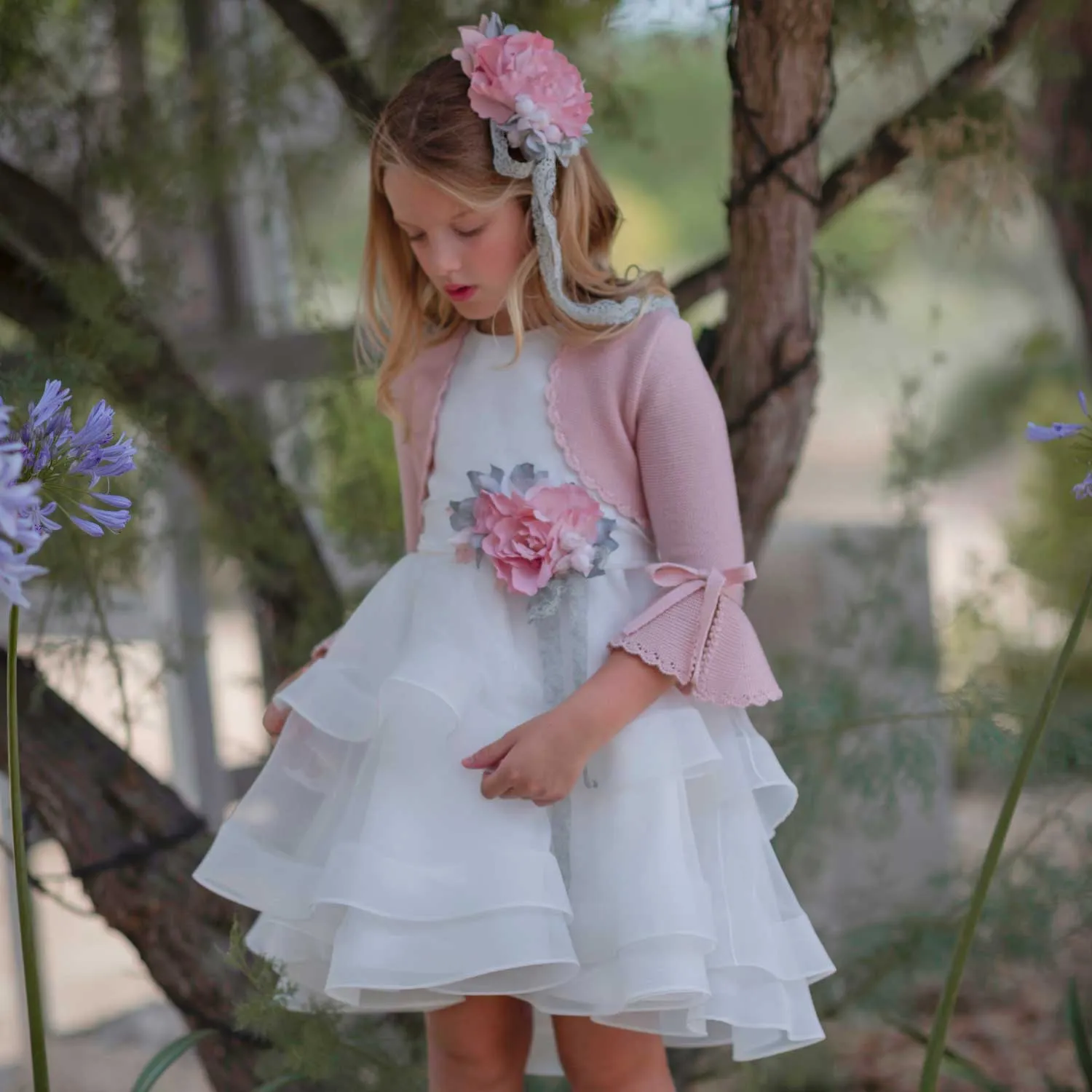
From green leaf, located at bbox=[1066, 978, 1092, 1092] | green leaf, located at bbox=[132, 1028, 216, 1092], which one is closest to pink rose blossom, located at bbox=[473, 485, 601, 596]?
green leaf, located at bbox=[132, 1028, 216, 1092]

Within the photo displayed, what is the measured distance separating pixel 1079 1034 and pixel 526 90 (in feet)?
3.05

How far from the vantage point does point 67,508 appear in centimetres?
87

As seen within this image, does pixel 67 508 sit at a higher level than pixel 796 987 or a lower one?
higher

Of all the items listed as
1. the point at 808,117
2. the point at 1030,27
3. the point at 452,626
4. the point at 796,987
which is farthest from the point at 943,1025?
the point at 1030,27

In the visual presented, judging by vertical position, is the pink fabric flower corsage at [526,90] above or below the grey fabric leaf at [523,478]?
above

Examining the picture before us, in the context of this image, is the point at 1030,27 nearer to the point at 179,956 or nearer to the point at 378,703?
the point at 378,703

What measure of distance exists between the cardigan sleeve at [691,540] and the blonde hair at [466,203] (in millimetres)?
63

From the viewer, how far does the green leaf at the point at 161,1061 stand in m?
1.01

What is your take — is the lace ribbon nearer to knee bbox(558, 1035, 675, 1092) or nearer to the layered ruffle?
the layered ruffle

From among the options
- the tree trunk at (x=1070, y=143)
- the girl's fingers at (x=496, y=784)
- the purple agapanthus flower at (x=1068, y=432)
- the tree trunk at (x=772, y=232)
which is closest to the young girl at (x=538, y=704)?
the girl's fingers at (x=496, y=784)

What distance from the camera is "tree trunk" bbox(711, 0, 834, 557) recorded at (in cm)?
115

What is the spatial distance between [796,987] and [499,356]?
549mm

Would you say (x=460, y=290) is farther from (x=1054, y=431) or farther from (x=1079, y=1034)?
(x=1079, y=1034)

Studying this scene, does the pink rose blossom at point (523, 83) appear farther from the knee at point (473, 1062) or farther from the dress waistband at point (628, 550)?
the knee at point (473, 1062)
